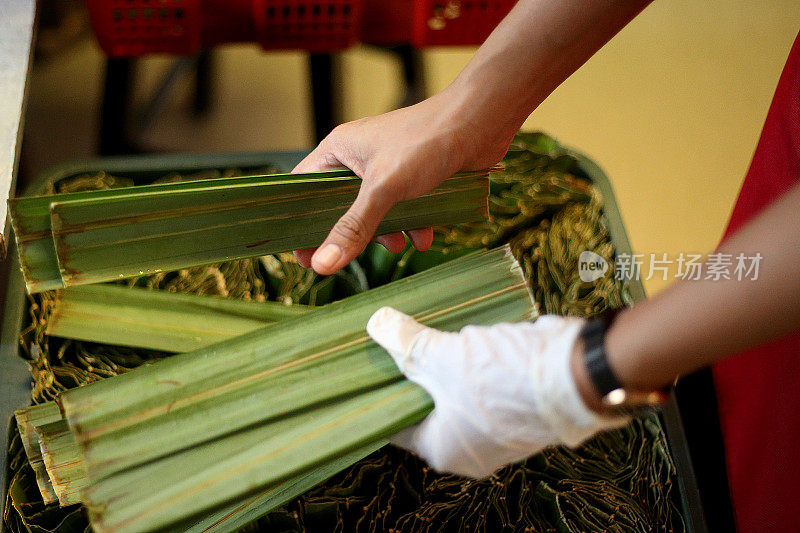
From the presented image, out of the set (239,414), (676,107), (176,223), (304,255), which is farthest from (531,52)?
(676,107)

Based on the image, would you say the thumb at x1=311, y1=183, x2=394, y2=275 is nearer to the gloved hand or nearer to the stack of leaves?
the gloved hand

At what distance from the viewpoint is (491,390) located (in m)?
0.84

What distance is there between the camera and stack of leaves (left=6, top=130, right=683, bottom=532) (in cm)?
111

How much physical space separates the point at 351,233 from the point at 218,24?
104cm

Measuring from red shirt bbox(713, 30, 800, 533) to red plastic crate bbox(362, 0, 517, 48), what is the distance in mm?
781

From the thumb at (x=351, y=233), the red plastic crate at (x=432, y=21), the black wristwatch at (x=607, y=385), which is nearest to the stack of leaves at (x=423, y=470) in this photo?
the thumb at (x=351, y=233)

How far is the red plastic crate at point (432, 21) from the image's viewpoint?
1.71 metres

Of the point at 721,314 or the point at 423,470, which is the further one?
the point at 423,470

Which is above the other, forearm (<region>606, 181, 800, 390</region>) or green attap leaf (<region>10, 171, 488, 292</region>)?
forearm (<region>606, 181, 800, 390</region>)

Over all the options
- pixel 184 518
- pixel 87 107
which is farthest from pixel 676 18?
pixel 184 518

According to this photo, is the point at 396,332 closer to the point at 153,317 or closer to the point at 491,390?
the point at 491,390

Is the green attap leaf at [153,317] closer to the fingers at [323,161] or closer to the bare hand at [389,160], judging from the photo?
the bare hand at [389,160]

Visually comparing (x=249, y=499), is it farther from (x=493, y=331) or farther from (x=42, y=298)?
(x=42, y=298)

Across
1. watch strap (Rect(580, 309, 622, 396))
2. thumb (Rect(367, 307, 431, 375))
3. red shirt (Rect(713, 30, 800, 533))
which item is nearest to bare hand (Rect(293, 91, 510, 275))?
thumb (Rect(367, 307, 431, 375))
